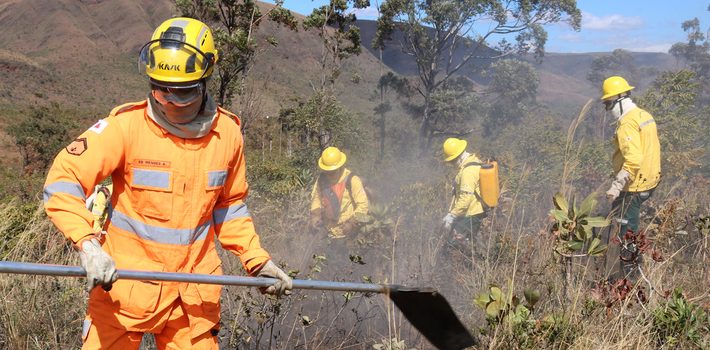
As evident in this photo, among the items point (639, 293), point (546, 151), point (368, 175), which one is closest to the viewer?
point (639, 293)

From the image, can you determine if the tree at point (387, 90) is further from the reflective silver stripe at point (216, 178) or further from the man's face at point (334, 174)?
A: the reflective silver stripe at point (216, 178)

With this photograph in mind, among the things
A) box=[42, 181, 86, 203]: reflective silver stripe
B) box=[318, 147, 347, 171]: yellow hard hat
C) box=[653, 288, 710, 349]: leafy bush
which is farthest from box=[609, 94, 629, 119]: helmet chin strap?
box=[42, 181, 86, 203]: reflective silver stripe

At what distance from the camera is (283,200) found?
7742mm

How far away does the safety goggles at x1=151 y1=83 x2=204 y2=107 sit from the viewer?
2.25 meters

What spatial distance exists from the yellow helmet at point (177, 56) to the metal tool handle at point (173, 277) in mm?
737

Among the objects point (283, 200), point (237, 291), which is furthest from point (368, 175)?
point (237, 291)

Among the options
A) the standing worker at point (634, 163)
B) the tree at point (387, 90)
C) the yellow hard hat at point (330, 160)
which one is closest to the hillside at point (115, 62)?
the tree at point (387, 90)

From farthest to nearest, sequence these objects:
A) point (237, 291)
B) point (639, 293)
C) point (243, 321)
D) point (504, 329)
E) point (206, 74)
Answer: point (237, 291)
point (243, 321)
point (639, 293)
point (504, 329)
point (206, 74)

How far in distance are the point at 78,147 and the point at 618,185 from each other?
4.40 metres

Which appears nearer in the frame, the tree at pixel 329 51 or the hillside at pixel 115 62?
the tree at pixel 329 51

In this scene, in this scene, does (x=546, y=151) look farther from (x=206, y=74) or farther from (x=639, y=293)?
(x=206, y=74)

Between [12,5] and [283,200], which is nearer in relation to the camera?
[283,200]

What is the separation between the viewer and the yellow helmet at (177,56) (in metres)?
2.24

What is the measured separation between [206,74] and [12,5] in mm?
90608
